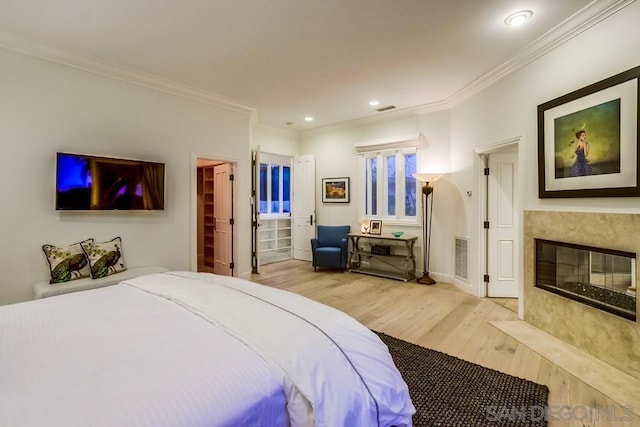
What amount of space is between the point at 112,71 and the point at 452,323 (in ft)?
15.6

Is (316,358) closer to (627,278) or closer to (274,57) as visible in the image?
(627,278)

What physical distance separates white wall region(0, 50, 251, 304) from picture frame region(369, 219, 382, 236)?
9.41 feet

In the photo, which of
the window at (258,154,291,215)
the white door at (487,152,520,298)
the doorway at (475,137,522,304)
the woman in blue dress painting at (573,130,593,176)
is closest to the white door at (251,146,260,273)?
the window at (258,154,291,215)

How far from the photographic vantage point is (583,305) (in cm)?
266

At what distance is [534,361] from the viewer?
248 cm

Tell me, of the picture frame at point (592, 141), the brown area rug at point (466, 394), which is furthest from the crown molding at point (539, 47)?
the brown area rug at point (466, 394)

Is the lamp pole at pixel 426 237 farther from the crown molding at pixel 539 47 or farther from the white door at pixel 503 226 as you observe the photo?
the crown molding at pixel 539 47

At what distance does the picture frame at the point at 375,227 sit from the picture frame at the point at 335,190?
0.77m

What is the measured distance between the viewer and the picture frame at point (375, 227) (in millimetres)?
5543

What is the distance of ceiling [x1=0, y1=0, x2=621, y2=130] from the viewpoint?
246cm

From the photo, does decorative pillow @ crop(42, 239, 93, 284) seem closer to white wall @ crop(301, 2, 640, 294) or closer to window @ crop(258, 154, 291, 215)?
white wall @ crop(301, 2, 640, 294)

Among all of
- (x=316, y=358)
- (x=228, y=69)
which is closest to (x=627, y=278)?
(x=316, y=358)

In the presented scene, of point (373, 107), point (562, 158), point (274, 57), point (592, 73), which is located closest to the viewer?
point (592, 73)

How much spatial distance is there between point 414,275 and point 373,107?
115 inches
